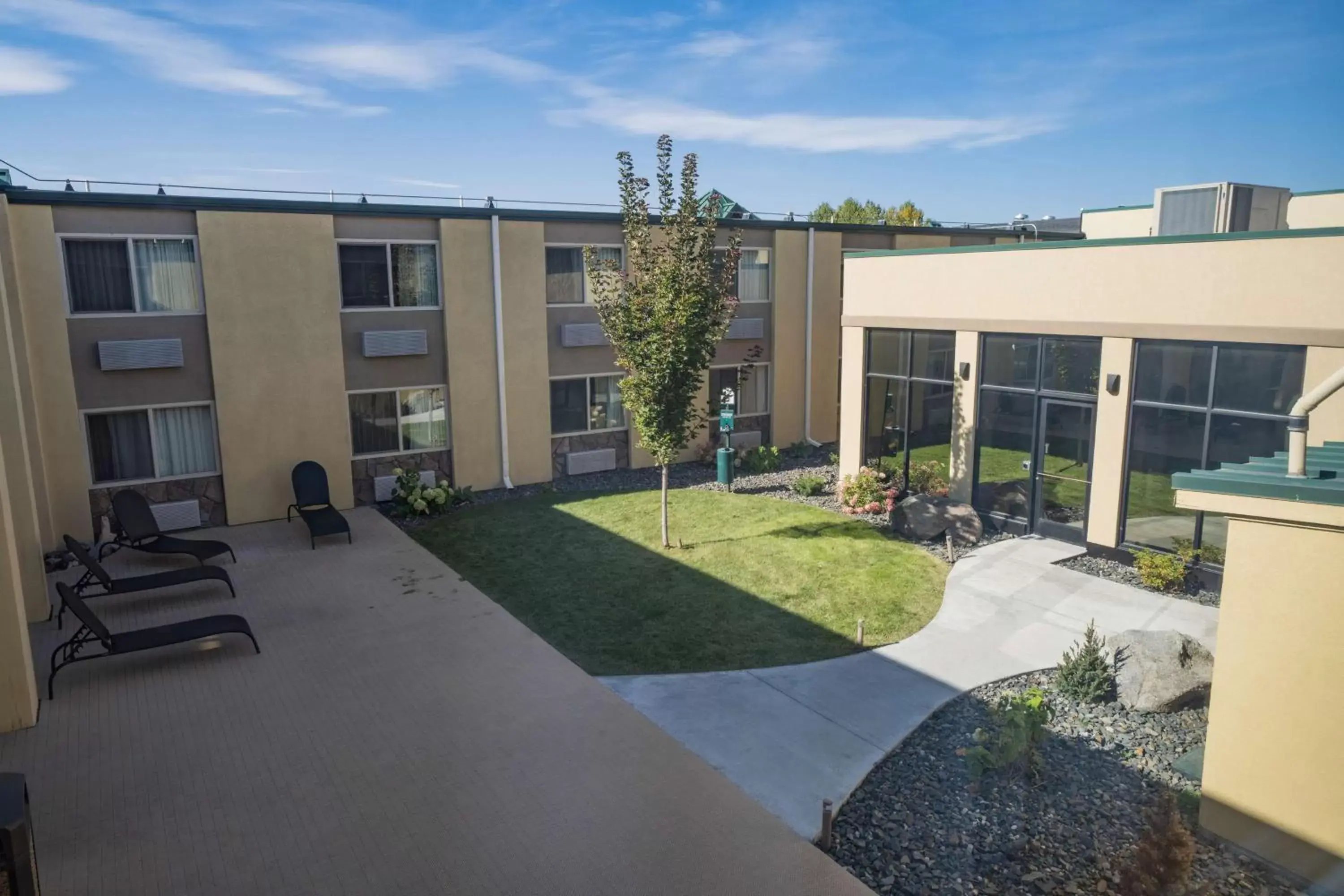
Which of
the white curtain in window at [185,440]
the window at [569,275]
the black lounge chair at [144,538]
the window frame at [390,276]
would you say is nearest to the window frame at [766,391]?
the window at [569,275]

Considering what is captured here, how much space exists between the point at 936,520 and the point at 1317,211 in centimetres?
1303

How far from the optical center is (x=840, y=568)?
528 inches

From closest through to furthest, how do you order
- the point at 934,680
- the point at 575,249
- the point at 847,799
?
the point at 847,799 < the point at 934,680 < the point at 575,249

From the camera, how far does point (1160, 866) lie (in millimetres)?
6047

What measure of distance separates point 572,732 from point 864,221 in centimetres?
4555

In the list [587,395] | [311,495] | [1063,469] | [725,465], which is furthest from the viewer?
[587,395]

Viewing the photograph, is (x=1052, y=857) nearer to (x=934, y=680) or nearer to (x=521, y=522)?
(x=934, y=680)

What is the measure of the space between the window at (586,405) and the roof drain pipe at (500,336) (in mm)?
1242

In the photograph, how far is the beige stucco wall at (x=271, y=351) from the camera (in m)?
15.3

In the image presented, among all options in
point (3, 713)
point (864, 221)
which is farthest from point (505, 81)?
point (864, 221)

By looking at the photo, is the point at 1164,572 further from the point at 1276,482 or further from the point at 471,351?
the point at 471,351

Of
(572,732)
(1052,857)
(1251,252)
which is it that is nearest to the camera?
(1052,857)

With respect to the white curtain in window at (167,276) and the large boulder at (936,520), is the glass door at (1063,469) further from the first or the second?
the white curtain in window at (167,276)

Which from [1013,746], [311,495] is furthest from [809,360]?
[1013,746]
